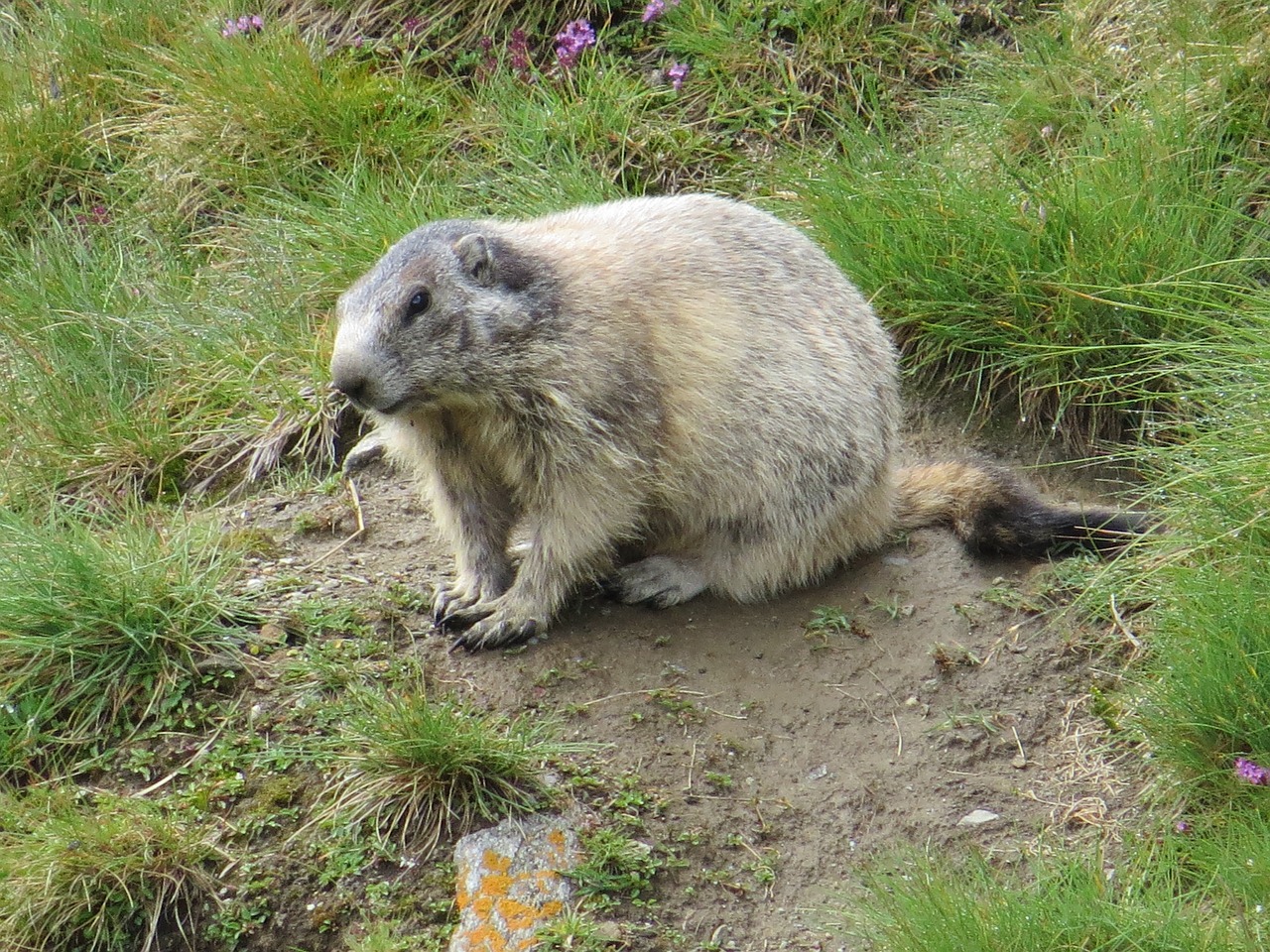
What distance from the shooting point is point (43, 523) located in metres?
5.03

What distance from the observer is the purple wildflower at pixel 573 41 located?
23.5ft

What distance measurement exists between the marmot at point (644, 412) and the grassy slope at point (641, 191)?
0.60 metres

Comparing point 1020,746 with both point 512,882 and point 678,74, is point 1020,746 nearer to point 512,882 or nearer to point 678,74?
point 512,882

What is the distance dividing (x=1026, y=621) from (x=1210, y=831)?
50.3 inches

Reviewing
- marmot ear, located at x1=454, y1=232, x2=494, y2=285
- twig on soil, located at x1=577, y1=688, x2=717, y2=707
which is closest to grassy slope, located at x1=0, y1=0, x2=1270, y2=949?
twig on soil, located at x1=577, y1=688, x2=717, y2=707

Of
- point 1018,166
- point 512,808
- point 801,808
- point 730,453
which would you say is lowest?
point 801,808

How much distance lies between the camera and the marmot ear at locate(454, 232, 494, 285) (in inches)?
181

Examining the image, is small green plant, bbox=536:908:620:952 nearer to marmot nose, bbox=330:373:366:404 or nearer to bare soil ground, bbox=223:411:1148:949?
bare soil ground, bbox=223:411:1148:949

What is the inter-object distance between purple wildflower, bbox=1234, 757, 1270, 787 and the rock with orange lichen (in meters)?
1.83

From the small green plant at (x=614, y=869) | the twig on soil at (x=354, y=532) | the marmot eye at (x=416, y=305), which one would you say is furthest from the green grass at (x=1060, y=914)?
the twig on soil at (x=354, y=532)

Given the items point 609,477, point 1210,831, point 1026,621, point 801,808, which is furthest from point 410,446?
point 1210,831

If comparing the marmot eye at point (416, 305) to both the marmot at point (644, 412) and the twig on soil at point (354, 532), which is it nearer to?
the marmot at point (644, 412)

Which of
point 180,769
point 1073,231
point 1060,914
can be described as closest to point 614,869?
point 1060,914

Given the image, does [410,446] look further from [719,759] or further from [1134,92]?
[1134,92]
